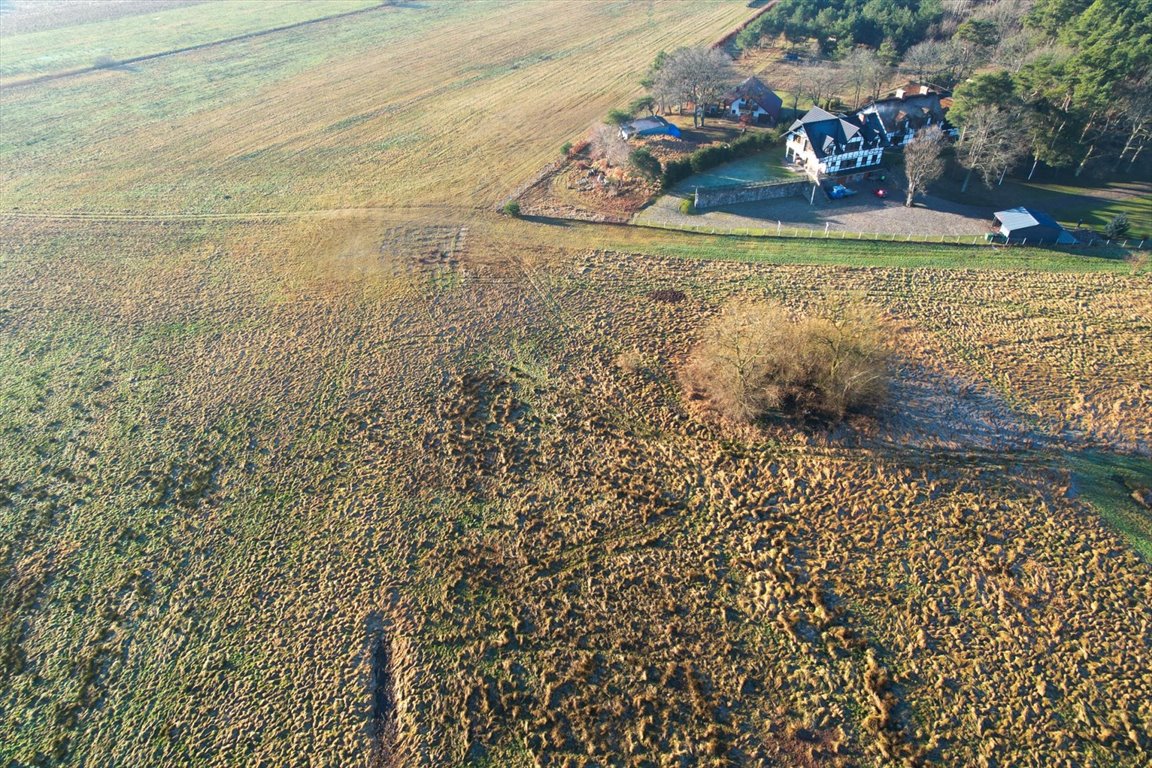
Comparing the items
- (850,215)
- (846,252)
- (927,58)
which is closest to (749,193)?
(850,215)

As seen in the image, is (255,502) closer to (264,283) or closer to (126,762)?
(126,762)

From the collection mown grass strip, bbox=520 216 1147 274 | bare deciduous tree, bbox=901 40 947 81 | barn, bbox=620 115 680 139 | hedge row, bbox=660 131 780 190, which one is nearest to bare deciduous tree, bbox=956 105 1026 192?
mown grass strip, bbox=520 216 1147 274

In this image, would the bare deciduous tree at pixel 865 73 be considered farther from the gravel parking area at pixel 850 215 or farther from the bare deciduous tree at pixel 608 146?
the bare deciduous tree at pixel 608 146

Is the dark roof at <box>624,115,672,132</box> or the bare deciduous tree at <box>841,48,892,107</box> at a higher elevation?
the bare deciduous tree at <box>841,48,892,107</box>

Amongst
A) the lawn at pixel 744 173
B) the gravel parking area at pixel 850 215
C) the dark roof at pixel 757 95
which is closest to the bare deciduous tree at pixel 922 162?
the gravel parking area at pixel 850 215

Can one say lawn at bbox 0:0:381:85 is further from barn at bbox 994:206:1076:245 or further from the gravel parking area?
barn at bbox 994:206:1076:245

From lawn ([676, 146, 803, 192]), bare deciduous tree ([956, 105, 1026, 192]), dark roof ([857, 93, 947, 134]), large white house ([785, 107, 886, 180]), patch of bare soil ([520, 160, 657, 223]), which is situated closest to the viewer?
bare deciduous tree ([956, 105, 1026, 192])

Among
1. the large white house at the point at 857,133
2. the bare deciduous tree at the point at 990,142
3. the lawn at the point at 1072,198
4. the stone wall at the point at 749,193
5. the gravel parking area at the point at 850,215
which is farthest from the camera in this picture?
the large white house at the point at 857,133
